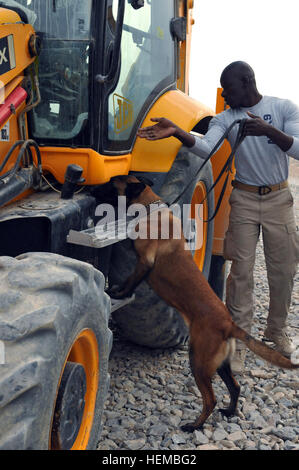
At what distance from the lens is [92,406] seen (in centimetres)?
221

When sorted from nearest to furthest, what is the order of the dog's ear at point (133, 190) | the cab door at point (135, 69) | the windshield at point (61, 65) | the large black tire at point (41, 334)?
the large black tire at point (41, 334)
the windshield at point (61, 65)
the cab door at point (135, 69)
the dog's ear at point (133, 190)

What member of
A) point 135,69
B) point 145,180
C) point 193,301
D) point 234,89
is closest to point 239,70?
point 234,89

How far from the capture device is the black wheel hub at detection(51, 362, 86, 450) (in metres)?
1.86

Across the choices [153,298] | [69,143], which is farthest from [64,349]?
[153,298]

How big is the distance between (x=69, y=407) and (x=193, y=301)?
3.14 ft

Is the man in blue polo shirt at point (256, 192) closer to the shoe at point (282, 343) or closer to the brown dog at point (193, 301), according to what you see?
the shoe at point (282, 343)

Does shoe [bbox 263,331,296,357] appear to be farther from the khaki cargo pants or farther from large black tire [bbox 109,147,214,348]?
large black tire [bbox 109,147,214,348]

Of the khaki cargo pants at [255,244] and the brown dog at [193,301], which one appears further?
the khaki cargo pants at [255,244]

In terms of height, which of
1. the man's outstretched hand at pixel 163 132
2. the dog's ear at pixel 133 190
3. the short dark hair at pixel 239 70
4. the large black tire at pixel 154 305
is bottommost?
the large black tire at pixel 154 305

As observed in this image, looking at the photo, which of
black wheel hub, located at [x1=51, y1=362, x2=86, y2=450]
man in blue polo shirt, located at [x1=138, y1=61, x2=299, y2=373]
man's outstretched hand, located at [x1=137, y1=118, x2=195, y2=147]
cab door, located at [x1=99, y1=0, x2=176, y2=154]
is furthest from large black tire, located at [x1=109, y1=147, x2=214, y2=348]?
black wheel hub, located at [x1=51, y1=362, x2=86, y2=450]

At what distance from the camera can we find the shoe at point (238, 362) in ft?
11.0

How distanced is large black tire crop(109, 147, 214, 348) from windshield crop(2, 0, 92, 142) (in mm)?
853

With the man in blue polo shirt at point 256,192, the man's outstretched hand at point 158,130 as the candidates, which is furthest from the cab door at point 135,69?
the man in blue polo shirt at point 256,192

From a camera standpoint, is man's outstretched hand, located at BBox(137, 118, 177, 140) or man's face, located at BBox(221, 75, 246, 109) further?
man's face, located at BBox(221, 75, 246, 109)
